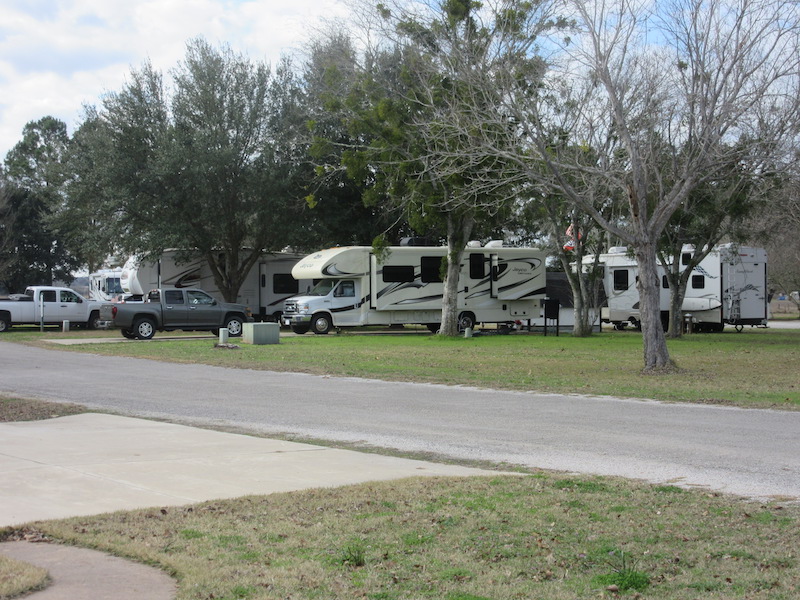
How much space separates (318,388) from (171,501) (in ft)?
31.2

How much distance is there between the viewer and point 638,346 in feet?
90.3

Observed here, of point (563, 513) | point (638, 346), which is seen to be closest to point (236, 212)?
point (638, 346)

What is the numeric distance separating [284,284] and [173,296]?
1030cm

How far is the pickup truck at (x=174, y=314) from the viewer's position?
105 ft

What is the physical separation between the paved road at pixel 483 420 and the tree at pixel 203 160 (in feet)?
66.5

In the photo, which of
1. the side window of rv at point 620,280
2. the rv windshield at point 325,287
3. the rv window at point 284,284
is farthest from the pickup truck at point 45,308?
the side window of rv at point 620,280

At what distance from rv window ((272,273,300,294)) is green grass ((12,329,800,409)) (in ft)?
36.5

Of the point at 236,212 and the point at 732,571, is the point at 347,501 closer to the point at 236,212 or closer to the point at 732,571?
the point at 732,571

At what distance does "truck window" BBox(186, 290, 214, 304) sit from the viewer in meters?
33.6

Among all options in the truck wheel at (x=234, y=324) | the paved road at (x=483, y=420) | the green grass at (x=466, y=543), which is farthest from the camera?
the truck wheel at (x=234, y=324)

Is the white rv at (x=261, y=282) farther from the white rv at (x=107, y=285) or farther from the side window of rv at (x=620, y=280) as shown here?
the side window of rv at (x=620, y=280)

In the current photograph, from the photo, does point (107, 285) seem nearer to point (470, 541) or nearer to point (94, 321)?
point (94, 321)

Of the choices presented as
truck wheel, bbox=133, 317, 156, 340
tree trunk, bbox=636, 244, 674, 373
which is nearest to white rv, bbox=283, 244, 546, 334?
truck wheel, bbox=133, 317, 156, 340

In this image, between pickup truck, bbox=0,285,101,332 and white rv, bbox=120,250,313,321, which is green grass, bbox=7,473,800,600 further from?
white rv, bbox=120,250,313,321
